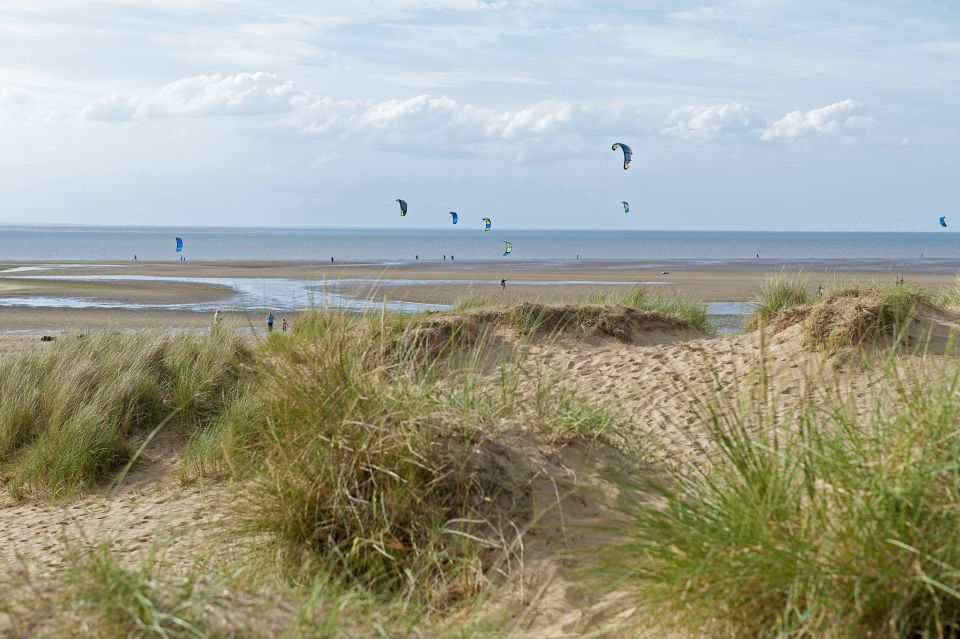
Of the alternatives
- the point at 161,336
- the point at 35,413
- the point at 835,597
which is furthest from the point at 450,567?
the point at 161,336

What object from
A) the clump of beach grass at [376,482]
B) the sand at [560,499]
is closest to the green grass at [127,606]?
the sand at [560,499]

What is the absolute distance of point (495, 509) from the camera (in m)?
5.38

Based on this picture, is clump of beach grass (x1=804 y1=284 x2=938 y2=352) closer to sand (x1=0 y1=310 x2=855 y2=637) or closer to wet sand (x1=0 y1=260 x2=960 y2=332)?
sand (x1=0 y1=310 x2=855 y2=637)

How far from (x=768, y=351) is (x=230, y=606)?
8004 mm

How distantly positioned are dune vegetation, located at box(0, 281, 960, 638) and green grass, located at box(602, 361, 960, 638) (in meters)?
0.01

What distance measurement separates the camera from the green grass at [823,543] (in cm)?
349

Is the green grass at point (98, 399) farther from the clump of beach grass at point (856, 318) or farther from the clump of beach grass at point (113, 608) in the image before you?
the clump of beach grass at point (856, 318)

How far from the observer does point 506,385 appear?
21.9 feet

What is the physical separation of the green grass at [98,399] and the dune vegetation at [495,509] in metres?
0.03

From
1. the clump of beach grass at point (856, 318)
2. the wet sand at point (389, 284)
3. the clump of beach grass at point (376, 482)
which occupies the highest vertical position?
the clump of beach grass at point (856, 318)

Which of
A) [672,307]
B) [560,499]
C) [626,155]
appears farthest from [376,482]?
[626,155]

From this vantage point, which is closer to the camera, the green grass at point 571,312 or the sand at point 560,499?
the sand at point 560,499

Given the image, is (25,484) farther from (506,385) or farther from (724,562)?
(724,562)

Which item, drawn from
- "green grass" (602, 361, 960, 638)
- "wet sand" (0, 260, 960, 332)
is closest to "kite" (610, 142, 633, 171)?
"wet sand" (0, 260, 960, 332)
